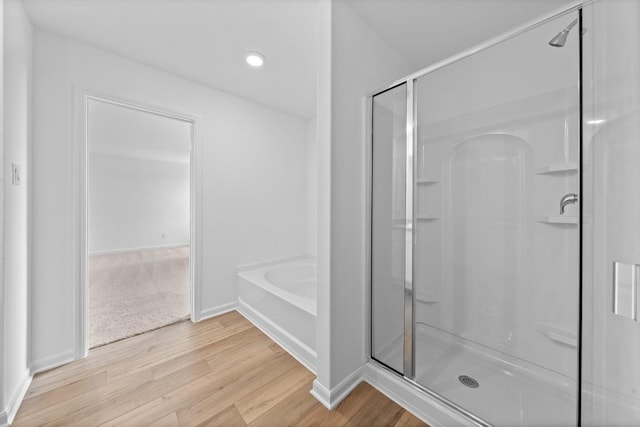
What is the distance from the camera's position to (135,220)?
234 inches

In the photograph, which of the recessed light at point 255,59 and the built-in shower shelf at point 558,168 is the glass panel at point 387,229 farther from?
the recessed light at point 255,59

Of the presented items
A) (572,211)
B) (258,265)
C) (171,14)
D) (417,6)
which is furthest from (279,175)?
(572,211)

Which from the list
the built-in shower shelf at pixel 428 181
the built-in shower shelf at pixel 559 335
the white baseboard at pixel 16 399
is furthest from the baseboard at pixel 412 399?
the white baseboard at pixel 16 399

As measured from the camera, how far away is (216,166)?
7.84 feet

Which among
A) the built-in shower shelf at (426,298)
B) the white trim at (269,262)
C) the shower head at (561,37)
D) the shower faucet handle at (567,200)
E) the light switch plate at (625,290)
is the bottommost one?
the built-in shower shelf at (426,298)

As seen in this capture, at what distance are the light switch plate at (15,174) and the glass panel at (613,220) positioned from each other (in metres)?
2.35

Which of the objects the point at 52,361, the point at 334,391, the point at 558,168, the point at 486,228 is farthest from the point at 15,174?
the point at 558,168

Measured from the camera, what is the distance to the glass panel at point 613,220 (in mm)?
398

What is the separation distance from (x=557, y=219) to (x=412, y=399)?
1380 millimetres

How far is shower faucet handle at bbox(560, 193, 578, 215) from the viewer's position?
4.65ft

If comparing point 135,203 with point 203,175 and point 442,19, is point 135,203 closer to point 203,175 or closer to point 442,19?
point 203,175

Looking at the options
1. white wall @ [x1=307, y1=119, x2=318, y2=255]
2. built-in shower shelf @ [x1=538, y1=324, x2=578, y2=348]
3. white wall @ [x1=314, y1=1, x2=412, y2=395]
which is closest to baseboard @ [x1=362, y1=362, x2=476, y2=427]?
white wall @ [x1=314, y1=1, x2=412, y2=395]

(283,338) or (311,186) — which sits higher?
(311,186)

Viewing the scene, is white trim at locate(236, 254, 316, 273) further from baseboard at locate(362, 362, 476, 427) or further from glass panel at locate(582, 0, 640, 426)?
glass panel at locate(582, 0, 640, 426)
